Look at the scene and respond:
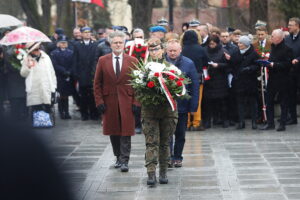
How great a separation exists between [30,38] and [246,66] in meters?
4.33

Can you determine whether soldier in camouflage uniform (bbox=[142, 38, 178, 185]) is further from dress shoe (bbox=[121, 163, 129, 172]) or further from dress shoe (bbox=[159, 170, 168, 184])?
dress shoe (bbox=[121, 163, 129, 172])

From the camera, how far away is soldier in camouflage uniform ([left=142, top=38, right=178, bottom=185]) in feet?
27.8

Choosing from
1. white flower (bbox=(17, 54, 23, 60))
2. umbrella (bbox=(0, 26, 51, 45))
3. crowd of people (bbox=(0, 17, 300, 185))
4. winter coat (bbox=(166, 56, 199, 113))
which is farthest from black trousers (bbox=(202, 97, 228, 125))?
winter coat (bbox=(166, 56, 199, 113))

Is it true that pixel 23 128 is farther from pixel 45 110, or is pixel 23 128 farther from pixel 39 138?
pixel 45 110

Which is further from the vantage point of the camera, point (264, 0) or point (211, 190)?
point (264, 0)

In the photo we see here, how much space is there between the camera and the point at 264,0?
75.5 ft

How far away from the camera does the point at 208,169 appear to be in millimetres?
9641

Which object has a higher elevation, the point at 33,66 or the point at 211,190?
the point at 33,66

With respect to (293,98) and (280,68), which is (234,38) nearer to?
(293,98)

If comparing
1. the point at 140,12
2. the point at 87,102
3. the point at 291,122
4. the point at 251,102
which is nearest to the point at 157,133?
the point at 251,102

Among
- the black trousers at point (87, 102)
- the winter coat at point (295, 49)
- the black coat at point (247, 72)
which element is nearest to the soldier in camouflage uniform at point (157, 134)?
the black coat at point (247, 72)

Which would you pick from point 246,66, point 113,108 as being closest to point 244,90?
point 246,66

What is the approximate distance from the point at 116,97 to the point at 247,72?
A: 5058 millimetres

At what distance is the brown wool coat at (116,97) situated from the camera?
9492mm
